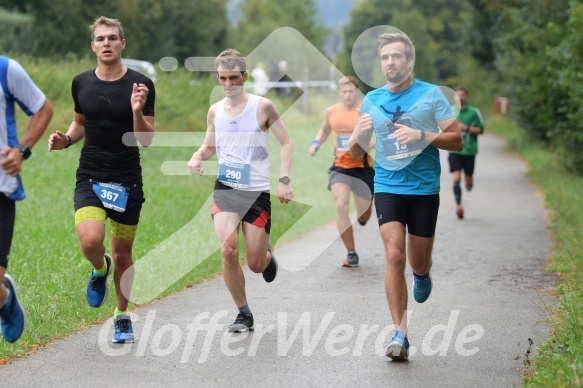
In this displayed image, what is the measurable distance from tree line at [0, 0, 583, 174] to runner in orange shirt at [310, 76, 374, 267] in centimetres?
627

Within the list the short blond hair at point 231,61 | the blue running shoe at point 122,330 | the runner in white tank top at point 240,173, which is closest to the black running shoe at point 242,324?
the runner in white tank top at point 240,173

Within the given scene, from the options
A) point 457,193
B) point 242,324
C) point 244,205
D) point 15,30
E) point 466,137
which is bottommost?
point 457,193

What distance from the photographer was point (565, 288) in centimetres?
959

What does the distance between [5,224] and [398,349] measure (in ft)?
8.63

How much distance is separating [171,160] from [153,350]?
16.4 metres

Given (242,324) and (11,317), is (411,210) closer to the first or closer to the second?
(242,324)

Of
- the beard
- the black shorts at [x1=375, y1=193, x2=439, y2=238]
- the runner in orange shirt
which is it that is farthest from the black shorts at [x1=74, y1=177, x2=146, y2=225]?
the runner in orange shirt

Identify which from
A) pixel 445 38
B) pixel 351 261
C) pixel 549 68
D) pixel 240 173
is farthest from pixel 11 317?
pixel 445 38

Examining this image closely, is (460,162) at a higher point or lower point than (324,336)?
lower

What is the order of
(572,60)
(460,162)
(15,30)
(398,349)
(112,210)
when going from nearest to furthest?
(398,349), (112,210), (460,162), (572,60), (15,30)

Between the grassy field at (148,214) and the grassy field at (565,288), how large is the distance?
3.41 metres

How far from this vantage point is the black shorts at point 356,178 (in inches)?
485

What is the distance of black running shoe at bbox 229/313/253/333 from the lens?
26.4 ft

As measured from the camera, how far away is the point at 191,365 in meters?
6.94
